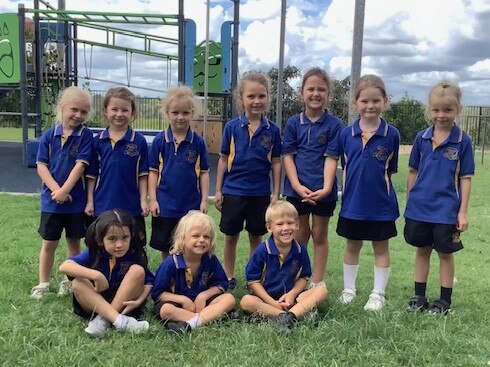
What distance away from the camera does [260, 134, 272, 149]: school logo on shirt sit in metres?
4.14

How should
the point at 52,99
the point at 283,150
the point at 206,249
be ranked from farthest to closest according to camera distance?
the point at 52,99 < the point at 283,150 < the point at 206,249

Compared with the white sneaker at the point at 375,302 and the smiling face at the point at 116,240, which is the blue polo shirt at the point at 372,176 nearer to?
the white sneaker at the point at 375,302

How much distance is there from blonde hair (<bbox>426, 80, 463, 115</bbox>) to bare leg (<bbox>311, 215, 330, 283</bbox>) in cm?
114

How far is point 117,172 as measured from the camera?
12.7ft

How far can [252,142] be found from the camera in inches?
162

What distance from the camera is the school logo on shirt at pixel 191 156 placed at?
4.02 meters

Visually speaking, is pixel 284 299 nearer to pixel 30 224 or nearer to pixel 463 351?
pixel 463 351

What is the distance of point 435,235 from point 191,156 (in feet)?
6.07

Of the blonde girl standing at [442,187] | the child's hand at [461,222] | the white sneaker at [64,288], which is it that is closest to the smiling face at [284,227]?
the blonde girl standing at [442,187]

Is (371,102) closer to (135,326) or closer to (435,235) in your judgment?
(435,235)

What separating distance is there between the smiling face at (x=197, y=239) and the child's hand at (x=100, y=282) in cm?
57

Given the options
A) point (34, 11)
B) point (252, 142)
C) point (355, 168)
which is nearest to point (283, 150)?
point (252, 142)

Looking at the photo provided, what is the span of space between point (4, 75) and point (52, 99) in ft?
9.82

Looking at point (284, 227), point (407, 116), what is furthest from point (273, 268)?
point (407, 116)
